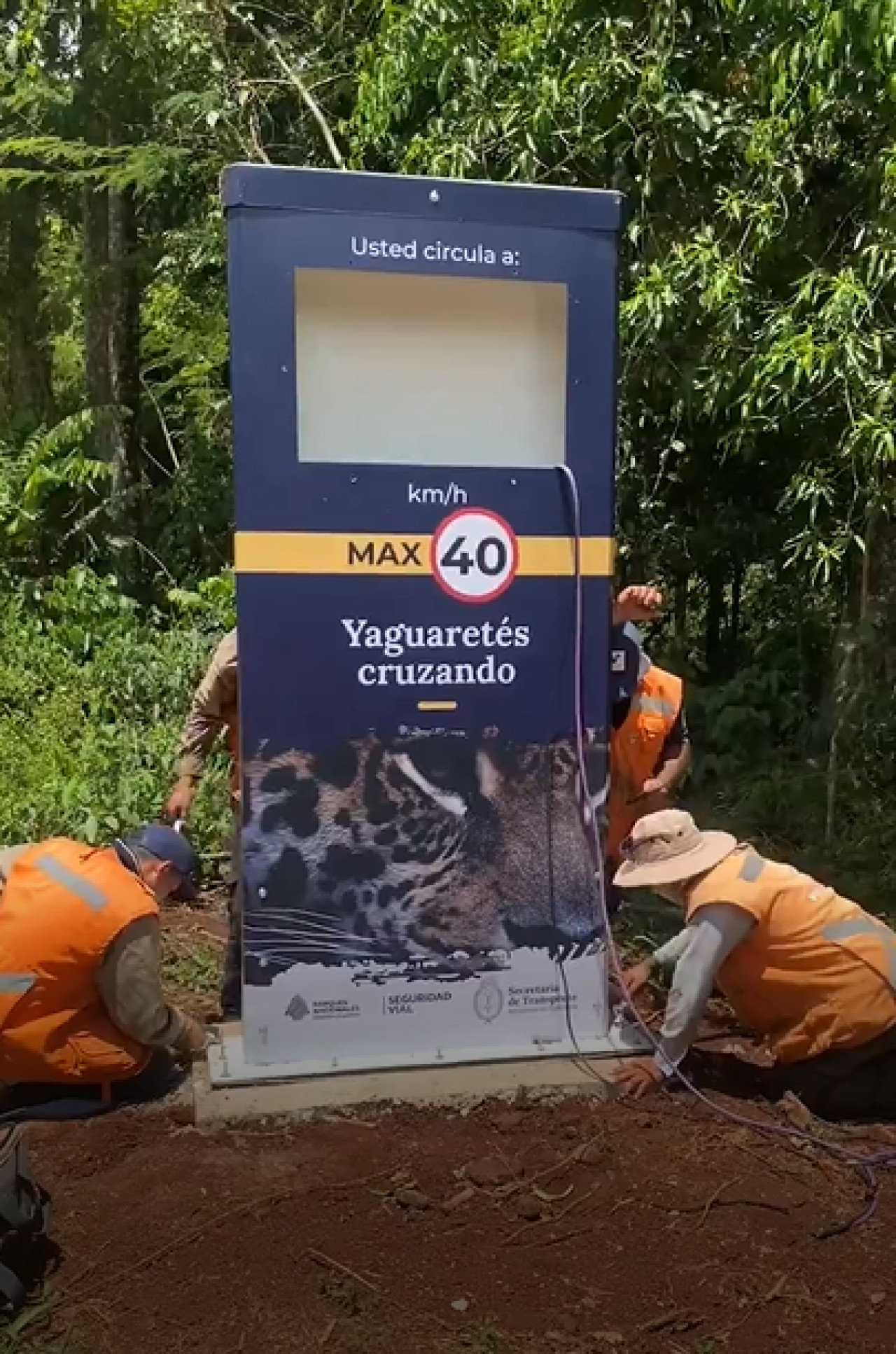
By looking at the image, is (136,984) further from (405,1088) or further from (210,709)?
(210,709)

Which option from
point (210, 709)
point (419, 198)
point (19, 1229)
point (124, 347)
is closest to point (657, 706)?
point (210, 709)

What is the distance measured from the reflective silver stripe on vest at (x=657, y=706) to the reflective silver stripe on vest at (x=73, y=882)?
7.51 ft

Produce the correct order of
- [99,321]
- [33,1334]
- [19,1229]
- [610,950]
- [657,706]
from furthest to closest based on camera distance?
1. [99,321]
2. [657,706]
3. [610,950]
4. [19,1229]
5. [33,1334]

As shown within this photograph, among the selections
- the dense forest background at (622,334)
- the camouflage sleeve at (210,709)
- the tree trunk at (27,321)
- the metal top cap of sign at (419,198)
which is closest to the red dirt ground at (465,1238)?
the camouflage sleeve at (210,709)

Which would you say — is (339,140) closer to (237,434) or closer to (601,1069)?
(237,434)

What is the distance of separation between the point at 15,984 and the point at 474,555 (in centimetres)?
180

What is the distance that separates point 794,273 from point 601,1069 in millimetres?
4014

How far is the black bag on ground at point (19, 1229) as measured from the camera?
10.1 feet

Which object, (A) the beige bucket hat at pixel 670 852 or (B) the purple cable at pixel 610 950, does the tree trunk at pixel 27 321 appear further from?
(A) the beige bucket hat at pixel 670 852

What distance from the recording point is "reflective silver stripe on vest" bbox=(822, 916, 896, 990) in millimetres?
4051

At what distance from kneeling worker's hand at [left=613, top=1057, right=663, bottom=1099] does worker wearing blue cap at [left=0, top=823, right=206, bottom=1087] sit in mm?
1378

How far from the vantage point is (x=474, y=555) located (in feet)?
13.1

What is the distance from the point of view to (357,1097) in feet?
13.1

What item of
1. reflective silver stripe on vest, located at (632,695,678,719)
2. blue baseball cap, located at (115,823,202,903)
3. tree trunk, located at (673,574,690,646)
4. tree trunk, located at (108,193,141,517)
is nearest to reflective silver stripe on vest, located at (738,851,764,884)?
reflective silver stripe on vest, located at (632,695,678,719)
